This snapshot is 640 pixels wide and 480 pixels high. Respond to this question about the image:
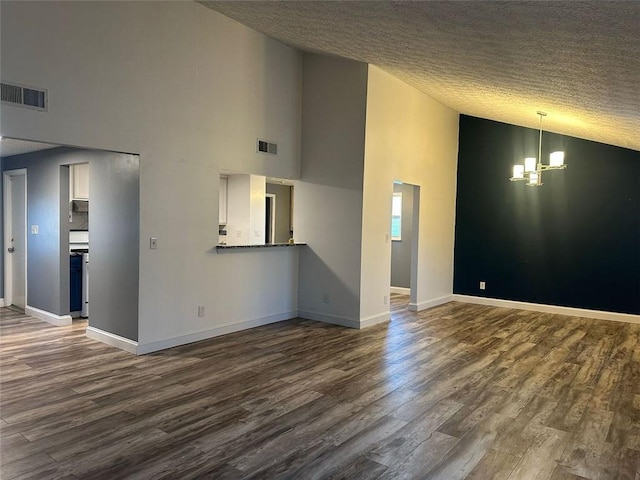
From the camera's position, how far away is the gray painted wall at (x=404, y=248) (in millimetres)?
8570

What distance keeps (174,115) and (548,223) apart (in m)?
5.73

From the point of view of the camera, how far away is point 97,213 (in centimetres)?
499

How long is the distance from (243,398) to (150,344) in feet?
5.09

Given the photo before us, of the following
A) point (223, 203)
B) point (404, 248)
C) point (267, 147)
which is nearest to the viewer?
point (267, 147)

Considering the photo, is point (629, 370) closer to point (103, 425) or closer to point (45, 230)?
point (103, 425)

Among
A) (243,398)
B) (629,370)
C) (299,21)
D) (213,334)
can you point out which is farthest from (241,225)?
(629,370)

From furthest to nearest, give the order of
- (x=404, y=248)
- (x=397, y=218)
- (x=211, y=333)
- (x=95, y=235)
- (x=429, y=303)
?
(x=397, y=218) < (x=404, y=248) < (x=429, y=303) < (x=211, y=333) < (x=95, y=235)

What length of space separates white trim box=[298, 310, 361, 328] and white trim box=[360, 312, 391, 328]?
0.10 meters

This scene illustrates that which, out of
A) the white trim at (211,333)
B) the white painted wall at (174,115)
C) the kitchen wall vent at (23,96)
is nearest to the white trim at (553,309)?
the white trim at (211,333)

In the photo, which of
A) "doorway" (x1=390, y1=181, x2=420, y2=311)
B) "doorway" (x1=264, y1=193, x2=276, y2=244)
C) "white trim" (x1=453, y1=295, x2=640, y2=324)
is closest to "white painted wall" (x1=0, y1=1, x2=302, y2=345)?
"doorway" (x1=390, y1=181, x2=420, y2=311)

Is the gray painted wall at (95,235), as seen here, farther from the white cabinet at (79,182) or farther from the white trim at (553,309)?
the white trim at (553,309)

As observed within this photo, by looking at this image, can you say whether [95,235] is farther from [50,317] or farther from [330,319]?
[330,319]

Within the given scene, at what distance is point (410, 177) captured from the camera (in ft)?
21.8

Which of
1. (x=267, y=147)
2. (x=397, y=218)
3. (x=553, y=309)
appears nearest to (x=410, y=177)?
(x=267, y=147)
